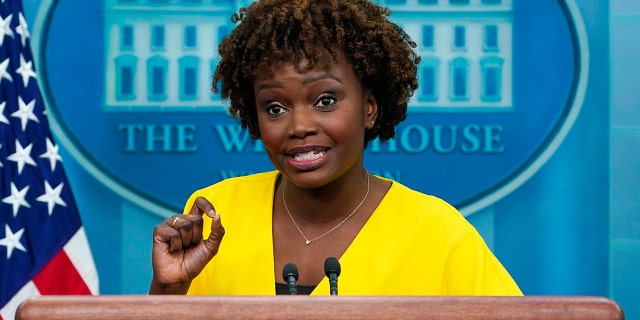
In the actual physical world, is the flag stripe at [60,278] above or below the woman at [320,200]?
below

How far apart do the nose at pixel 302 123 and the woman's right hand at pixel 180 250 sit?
227mm

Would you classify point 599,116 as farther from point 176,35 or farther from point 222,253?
point 222,253

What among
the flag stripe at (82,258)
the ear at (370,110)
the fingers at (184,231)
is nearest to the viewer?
the fingers at (184,231)

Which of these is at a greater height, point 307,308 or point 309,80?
point 309,80

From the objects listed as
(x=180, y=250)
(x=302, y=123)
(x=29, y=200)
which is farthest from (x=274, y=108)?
(x=29, y=200)

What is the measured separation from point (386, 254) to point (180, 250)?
1.31 feet

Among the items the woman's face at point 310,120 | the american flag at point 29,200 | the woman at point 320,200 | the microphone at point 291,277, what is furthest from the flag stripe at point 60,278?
the microphone at point 291,277

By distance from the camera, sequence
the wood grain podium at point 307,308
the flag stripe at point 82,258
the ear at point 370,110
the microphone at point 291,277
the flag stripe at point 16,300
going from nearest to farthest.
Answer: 1. the wood grain podium at point 307,308
2. the microphone at point 291,277
3. the ear at point 370,110
4. the flag stripe at point 16,300
5. the flag stripe at point 82,258

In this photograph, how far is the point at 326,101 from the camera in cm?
194

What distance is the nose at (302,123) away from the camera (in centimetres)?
191

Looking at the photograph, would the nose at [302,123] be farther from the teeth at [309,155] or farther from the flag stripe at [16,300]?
the flag stripe at [16,300]

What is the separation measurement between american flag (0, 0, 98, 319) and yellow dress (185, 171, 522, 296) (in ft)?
4.22

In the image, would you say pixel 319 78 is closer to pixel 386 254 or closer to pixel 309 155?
pixel 309 155

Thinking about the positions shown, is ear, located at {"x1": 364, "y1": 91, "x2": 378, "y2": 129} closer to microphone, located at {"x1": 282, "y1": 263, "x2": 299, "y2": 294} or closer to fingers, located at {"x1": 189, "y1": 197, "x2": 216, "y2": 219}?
fingers, located at {"x1": 189, "y1": 197, "x2": 216, "y2": 219}
